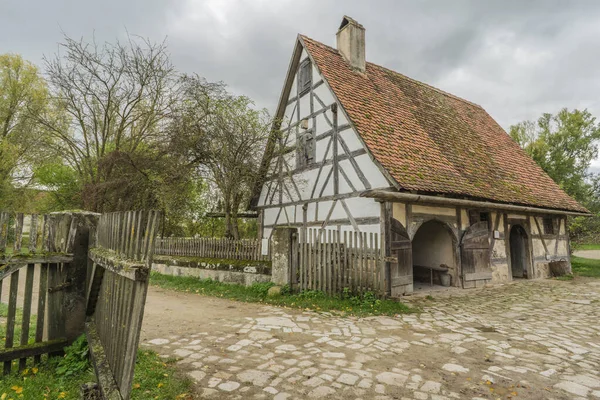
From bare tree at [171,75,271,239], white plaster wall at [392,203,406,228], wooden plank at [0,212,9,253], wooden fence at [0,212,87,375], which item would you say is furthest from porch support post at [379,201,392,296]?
wooden plank at [0,212,9,253]

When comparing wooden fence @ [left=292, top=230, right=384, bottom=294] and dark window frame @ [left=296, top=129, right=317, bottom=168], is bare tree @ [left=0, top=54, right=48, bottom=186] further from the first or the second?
wooden fence @ [left=292, top=230, right=384, bottom=294]

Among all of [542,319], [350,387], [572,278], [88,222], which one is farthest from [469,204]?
[88,222]

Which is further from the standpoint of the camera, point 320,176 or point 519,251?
point 519,251

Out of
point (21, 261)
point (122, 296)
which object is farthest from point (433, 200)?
point (21, 261)

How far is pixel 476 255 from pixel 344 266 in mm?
4757

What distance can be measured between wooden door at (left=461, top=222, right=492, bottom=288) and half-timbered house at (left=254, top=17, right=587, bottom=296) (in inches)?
1.6

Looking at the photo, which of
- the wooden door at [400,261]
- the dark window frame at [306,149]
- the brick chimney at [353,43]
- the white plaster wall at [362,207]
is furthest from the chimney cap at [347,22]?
the wooden door at [400,261]

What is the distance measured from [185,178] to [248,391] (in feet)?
31.2

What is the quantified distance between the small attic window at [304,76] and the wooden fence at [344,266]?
6274 millimetres

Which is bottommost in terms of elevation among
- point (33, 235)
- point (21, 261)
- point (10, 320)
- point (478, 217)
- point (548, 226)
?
point (10, 320)

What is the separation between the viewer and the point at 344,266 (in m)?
7.19

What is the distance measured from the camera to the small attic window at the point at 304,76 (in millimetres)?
11336

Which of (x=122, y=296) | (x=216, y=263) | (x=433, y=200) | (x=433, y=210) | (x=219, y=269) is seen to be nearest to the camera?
(x=122, y=296)

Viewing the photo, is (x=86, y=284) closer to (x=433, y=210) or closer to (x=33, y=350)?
(x=33, y=350)
